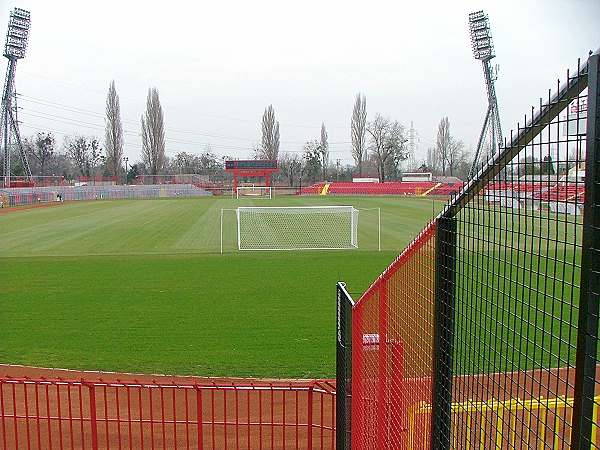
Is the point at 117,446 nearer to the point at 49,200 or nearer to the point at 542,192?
the point at 542,192

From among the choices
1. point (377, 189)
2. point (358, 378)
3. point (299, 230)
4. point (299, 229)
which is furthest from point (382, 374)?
point (377, 189)

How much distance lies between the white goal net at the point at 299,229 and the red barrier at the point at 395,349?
17.6 metres

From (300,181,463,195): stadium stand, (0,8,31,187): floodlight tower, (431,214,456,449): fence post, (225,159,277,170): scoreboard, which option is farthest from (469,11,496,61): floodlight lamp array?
(431,214,456,449): fence post

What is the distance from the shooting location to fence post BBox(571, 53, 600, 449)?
1.54 m

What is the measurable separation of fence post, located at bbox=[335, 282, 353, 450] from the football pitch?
3.50 meters

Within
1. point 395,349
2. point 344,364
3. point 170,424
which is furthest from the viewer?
point 170,424

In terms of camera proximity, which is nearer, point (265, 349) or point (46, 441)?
point (46, 441)

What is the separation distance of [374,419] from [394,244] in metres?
19.2

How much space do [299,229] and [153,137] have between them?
6301cm

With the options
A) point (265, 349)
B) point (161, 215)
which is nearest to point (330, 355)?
point (265, 349)

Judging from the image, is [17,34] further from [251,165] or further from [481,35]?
[481,35]

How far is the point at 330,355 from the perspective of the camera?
9.12 meters

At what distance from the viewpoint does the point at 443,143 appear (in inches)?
4001

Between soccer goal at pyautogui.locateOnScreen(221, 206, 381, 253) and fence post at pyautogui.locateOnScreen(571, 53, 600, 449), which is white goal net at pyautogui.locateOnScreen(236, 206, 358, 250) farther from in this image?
fence post at pyautogui.locateOnScreen(571, 53, 600, 449)
